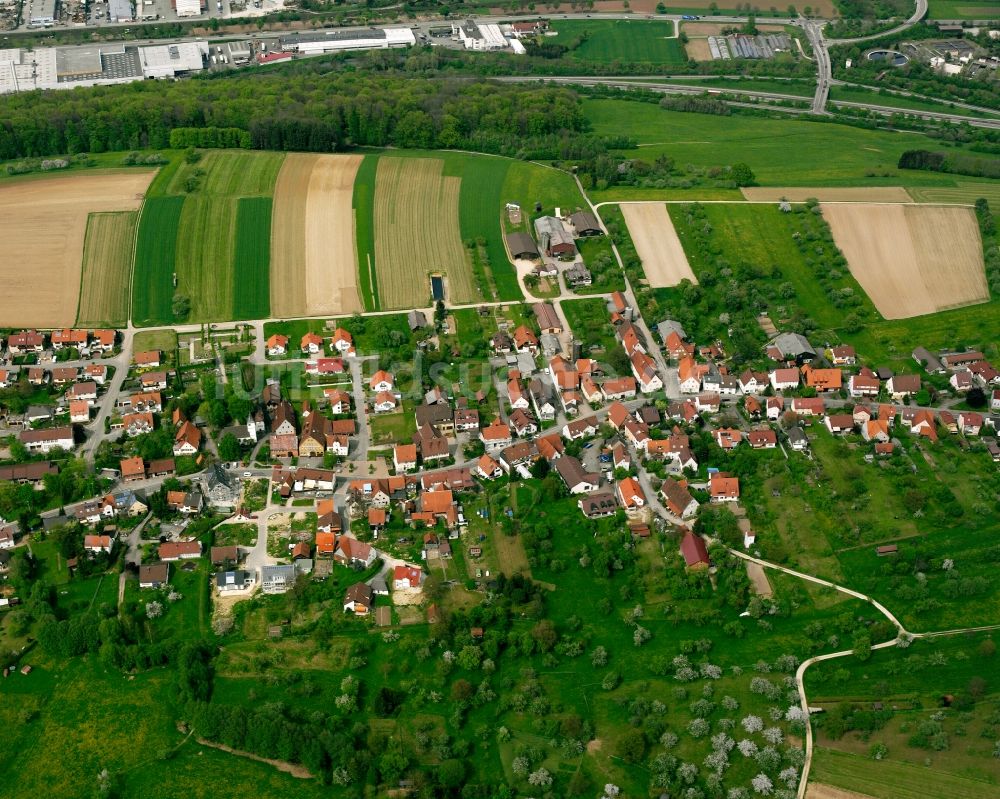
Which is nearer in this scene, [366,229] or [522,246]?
[522,246]

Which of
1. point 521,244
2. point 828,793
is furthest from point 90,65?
point 828,793

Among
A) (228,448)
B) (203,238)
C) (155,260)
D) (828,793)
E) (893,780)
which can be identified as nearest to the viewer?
(828,793)

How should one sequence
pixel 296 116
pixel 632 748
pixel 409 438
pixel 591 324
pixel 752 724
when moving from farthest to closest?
pixel 296 116 < pixel 591 324 < pixel 409 438 < pixel 752 724 < pixel 632 748

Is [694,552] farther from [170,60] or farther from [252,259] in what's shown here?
[170,60]

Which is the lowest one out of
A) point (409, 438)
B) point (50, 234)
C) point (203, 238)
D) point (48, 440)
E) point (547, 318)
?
point (409, 438)

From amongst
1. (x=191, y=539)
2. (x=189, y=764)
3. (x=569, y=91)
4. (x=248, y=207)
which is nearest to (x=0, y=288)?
(x=248, y=207)
